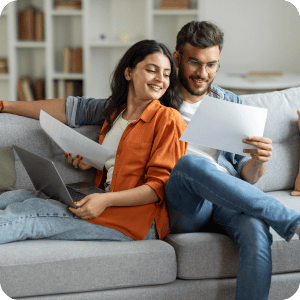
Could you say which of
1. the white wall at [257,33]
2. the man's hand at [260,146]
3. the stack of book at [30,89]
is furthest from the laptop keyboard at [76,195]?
the white wall at [257,33]

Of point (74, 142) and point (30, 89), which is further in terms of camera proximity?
point (30, 89)

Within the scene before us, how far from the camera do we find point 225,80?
3350 millimetres

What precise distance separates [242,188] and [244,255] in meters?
0.21

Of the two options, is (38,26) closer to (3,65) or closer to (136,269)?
(3,65)

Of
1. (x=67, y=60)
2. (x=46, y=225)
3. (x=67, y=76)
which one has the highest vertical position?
(x=67, y=60)

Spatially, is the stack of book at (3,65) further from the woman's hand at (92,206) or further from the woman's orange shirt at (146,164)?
the woman's hand at (92,206)

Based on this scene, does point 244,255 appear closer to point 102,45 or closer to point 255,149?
point 255,149

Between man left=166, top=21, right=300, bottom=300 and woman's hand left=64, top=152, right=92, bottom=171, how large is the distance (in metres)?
0.44

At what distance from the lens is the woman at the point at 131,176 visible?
134 cm

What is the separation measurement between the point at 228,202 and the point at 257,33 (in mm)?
3118

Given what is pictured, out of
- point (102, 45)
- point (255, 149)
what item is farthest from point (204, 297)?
point (102, 45)

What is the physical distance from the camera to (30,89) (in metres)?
3.89

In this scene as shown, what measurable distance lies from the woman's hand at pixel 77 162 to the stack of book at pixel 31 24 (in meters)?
2.55

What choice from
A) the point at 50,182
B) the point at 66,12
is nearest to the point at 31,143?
the point at 50,182
